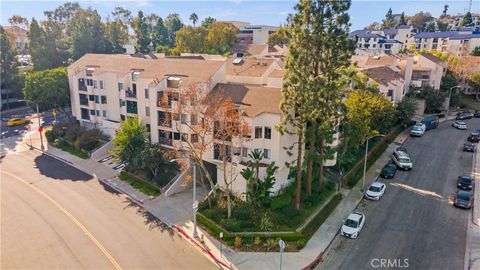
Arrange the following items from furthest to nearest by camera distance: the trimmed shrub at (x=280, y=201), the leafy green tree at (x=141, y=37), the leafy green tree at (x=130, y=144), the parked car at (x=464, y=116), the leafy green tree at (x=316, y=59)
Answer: the leafy green tree at (x=141, y=37), the parked car at (x=464, y=116), the leafy green tree at (x=130, y=144), the trimmed shrub at (x=280, y=201), the leafy green tree at (x=316, y=59)

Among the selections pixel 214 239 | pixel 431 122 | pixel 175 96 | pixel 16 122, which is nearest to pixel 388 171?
pixel 214 239

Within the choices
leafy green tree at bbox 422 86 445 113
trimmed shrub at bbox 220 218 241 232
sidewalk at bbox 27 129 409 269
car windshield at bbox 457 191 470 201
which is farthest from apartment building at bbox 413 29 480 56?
trimmed shrub at bbox 220 218 241 232

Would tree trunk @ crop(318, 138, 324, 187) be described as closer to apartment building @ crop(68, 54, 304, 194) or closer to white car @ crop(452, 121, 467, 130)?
apartment building @ crop(68, 54, 304, 194)

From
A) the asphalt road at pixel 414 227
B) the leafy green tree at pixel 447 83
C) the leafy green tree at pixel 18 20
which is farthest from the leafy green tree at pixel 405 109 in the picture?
the leafy green tree at pixel 18 20

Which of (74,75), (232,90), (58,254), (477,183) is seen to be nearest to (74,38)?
(74,75)

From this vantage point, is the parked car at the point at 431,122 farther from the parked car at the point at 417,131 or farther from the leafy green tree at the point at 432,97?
the leafy green tree at the point at 432,97

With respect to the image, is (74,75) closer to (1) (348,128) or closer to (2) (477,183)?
(1) (348,128)

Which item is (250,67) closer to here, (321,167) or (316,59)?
(321,167)
